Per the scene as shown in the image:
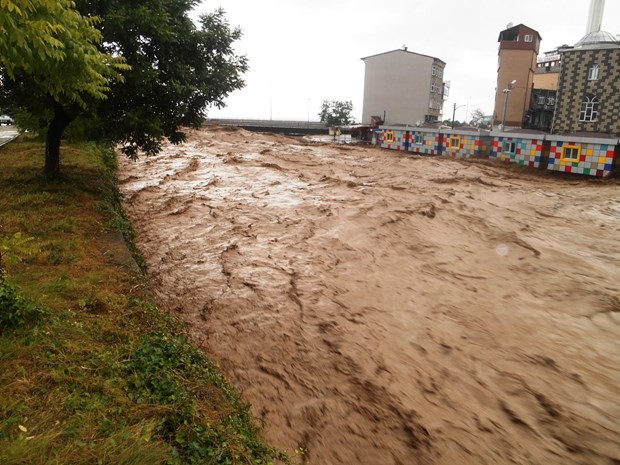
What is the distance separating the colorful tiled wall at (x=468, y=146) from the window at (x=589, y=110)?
919 centimetres

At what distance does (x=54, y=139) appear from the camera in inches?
470

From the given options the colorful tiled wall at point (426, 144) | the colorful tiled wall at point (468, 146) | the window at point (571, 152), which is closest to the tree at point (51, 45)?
the window at point (571, 152)

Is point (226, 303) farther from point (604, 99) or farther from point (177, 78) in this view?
point (604, 99)

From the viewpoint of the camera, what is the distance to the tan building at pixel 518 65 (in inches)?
1876

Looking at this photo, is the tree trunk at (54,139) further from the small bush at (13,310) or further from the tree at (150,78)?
the small bush at (13,310)

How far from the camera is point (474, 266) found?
11.0m

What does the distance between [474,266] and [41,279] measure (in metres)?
9.46

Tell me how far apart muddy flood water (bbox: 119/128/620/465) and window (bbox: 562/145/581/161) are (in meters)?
8.28

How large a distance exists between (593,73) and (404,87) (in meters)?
25.2

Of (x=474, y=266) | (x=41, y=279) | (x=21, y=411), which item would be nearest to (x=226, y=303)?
(x=41, y=279)

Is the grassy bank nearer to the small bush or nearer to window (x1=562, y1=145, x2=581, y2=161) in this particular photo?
the small bush

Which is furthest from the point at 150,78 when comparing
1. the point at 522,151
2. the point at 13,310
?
the point at 522,151

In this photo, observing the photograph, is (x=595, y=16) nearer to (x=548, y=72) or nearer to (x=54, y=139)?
(x=548, y=72)

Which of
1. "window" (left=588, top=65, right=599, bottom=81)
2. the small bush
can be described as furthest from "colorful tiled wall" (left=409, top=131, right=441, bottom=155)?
the small bush
